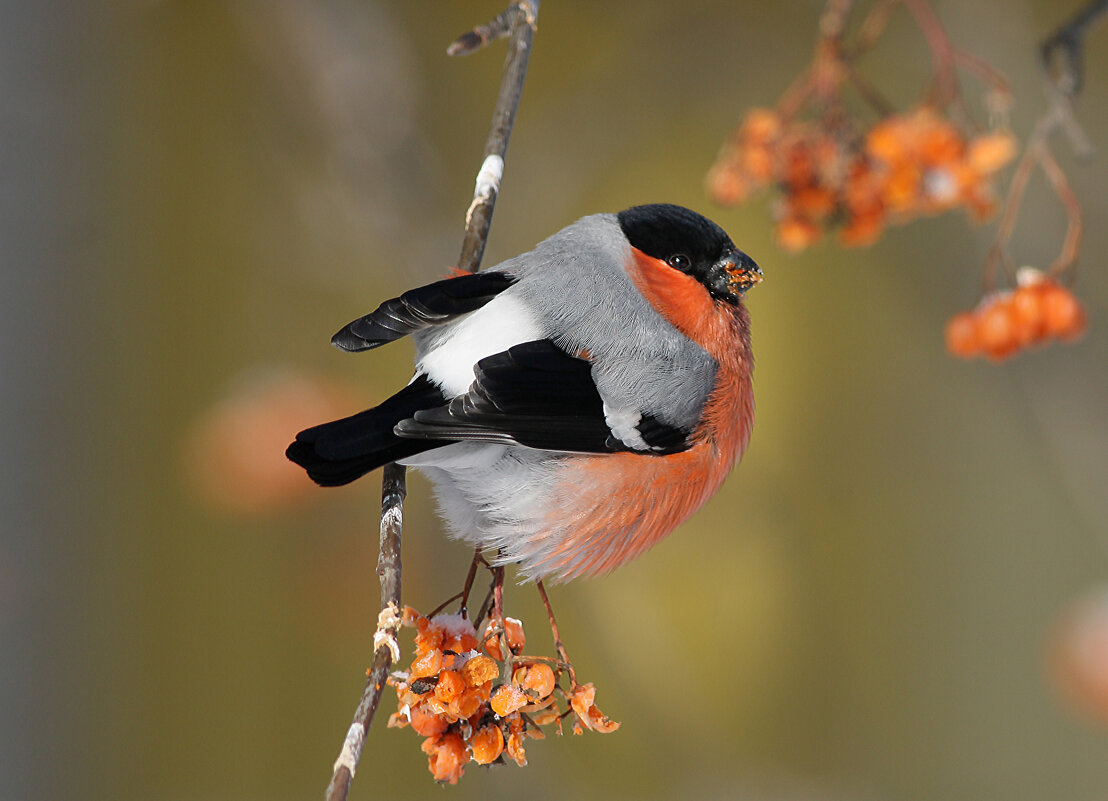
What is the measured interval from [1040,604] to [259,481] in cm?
164

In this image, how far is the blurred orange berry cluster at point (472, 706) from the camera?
21.8 inches

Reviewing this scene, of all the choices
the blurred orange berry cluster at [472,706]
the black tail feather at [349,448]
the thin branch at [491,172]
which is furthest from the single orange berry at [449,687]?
the thin branch at [491,172]

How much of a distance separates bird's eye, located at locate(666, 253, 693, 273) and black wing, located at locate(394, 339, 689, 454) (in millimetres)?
139

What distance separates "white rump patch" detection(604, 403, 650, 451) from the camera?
0.69 meters

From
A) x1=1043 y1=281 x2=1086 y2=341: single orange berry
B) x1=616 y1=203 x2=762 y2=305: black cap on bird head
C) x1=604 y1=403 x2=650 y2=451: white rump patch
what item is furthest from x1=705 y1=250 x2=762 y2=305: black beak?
x1=1043 y1=281 x2=1086 y2=341: single orange berry

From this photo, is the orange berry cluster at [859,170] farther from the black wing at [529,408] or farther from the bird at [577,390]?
the black wing at [529,408]

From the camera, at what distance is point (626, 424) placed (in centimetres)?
69

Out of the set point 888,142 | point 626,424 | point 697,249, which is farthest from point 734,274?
point 888,142

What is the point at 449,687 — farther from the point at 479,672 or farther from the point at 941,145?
the point at 941,145

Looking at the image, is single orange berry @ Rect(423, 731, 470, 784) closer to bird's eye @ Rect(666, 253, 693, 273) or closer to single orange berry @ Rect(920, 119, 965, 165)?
bird's eye @ Rect(666, 253, 693, 273)

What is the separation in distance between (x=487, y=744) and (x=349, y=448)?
0.19 metres

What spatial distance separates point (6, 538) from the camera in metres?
1.60

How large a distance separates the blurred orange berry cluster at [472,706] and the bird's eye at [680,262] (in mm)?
335

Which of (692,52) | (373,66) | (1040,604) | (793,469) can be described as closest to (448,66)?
(692,52)
